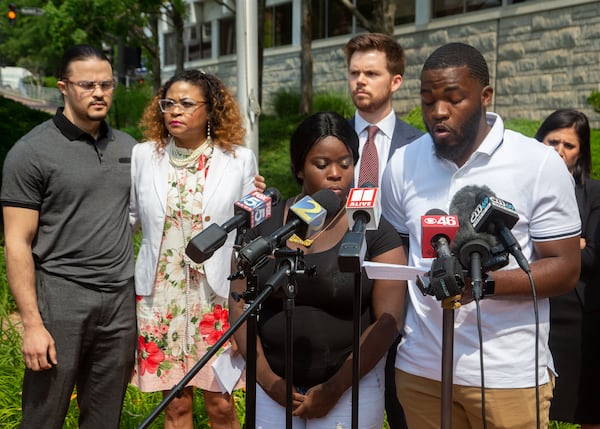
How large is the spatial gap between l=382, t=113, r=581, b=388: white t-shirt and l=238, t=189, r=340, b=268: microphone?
0.56 m

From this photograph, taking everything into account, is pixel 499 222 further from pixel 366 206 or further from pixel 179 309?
pixel 179 309

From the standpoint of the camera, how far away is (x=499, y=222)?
2.01 m

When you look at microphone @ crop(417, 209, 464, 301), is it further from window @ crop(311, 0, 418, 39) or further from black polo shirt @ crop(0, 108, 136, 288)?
window @ crop(311, 0, 418, 39)

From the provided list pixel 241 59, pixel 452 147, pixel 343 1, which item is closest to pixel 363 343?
pixel 452 147

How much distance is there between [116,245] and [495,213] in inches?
80.4

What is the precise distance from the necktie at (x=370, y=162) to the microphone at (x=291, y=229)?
4.28 ft

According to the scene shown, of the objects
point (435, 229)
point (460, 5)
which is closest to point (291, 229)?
point (435, 229)

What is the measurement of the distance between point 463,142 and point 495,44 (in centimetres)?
1227

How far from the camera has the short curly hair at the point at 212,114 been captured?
3.63m

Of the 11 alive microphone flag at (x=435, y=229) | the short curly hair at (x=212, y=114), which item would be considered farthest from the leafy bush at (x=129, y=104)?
the 11 alive microphone flag at (x=435, y=229)

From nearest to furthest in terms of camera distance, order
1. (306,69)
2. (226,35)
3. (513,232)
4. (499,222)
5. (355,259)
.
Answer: (355,259), (499,222), (513,232), (306,69), (226,35)

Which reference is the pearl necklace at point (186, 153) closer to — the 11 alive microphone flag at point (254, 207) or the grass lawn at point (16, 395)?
the 11 alive microphone flag at point (254, 207)

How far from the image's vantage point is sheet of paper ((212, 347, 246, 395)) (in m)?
2.88

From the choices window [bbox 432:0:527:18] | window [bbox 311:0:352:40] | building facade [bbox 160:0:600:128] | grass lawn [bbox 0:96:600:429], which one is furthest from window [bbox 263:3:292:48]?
grass lawn [bbox 0:96:600:429]
